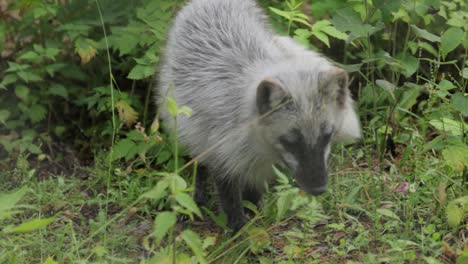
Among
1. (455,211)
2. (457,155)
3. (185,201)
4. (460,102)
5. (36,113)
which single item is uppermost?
(185,201)

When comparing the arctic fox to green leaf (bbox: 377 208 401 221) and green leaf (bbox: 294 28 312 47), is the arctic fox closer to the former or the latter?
green leaf (bbox: 294 28 312 47)

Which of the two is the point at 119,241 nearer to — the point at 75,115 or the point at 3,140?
the point at 3,140

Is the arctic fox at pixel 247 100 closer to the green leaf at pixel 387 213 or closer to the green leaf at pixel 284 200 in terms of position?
the green leaf at pixel 284 200

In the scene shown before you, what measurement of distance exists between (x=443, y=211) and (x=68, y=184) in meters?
2.84

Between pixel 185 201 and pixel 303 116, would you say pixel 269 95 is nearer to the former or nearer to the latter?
pixel 303 116

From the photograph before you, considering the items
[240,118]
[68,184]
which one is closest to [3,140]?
[68,184]

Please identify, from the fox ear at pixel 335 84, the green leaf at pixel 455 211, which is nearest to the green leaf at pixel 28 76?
the fox ear at pixel 335 84

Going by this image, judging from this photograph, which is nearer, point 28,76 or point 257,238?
point 257,238

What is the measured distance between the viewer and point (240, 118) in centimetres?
489

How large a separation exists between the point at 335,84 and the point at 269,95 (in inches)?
15.8

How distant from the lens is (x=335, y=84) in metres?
4.62

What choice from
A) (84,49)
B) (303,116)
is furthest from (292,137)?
(84,49)

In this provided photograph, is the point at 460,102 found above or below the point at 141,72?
above

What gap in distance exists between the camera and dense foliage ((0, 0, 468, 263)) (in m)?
4.75
